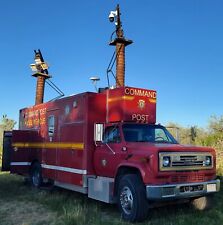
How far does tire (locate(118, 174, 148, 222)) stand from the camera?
27.2 ft

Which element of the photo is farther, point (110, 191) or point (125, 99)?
point (125, 99)

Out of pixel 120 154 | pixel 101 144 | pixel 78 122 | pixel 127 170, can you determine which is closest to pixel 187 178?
pixel 127 170

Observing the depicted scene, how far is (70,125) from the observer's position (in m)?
11.4

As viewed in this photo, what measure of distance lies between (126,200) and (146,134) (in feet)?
6.15

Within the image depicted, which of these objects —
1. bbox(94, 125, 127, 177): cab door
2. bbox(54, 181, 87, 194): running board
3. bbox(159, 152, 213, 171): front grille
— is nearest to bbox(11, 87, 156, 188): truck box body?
bbox(54, 181, 87, 194): running board

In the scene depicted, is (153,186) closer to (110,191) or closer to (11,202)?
(110,191)

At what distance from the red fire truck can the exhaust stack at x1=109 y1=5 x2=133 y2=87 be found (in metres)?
3.95

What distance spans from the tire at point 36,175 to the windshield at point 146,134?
5.28 m

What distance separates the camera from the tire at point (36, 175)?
13780 millimetres

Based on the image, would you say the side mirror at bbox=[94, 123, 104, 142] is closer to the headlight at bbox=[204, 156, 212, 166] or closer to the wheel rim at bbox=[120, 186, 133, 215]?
the wheel rim at bbox=[120, 186, 133, 215]

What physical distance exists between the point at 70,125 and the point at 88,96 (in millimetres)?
1300

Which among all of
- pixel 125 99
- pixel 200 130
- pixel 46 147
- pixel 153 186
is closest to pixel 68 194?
pixel 46 147

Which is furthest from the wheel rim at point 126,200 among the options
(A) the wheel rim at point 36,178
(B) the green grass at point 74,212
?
(A) the wheel rim at point 36,178

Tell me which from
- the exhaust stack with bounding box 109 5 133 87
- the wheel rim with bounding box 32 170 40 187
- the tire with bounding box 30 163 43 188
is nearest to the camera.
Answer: the tire with bounding box 30 163 43 188
